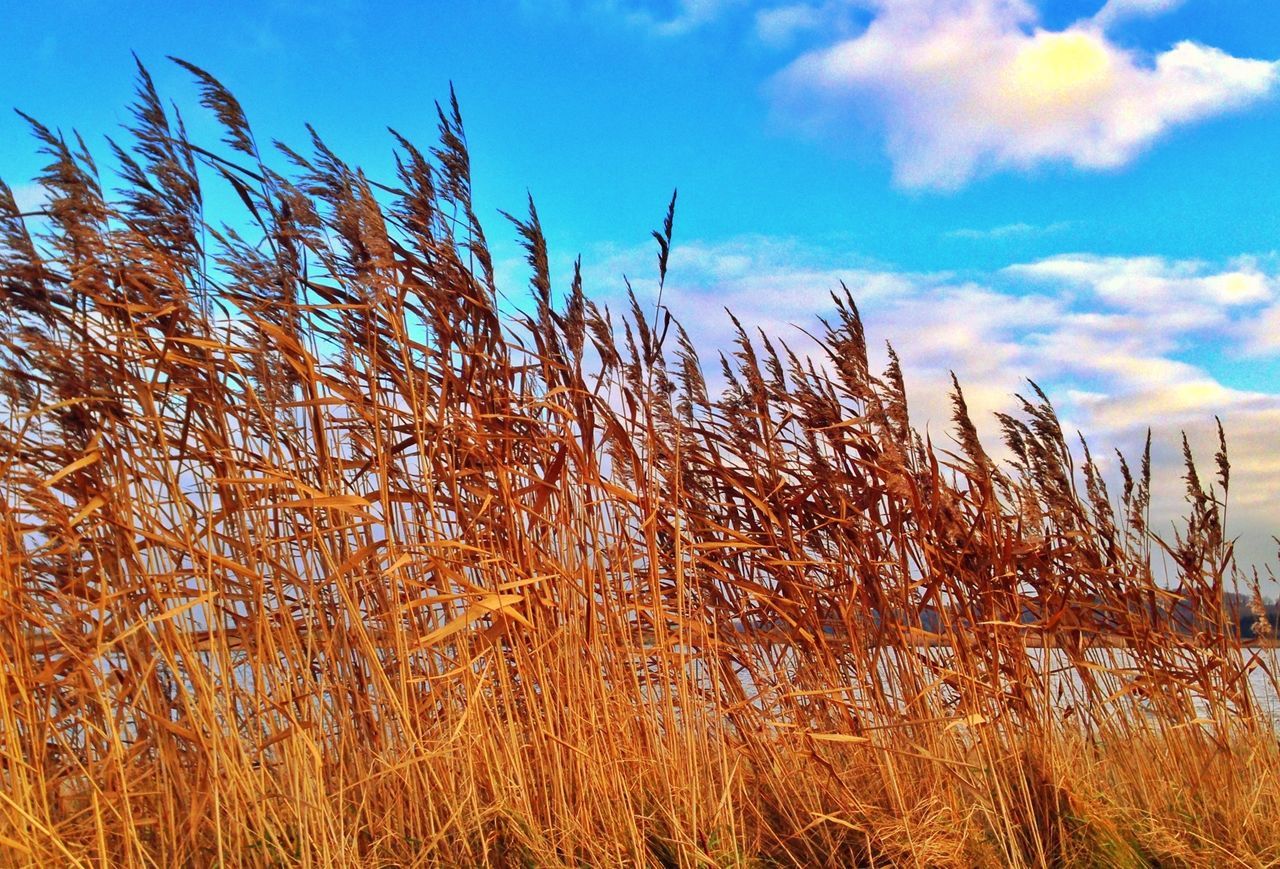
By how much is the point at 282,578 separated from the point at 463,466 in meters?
0.58

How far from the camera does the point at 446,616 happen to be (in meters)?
2.77

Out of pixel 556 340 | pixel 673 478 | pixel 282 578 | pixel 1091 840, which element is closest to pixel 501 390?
pixel 556 340

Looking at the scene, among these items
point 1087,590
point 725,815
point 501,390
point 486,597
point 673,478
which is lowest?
point 725,815

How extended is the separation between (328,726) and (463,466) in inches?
30.8

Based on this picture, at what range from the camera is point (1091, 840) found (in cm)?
311

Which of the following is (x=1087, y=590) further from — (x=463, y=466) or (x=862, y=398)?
(x=463, y=466)

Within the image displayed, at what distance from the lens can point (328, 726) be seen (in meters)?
2.64

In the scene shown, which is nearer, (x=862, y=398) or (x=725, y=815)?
(x=725, y=815)

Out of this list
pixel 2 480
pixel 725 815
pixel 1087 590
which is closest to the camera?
pixel 2 480

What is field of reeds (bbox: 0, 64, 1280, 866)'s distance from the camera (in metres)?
2.53

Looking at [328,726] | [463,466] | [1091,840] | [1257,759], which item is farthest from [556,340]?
[1257,759]

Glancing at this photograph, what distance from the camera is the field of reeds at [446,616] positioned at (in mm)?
2533

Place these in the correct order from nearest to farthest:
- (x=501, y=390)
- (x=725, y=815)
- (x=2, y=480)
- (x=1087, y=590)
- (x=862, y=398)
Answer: (x=2, y=480)
(x=725, y=815)
(x=501, y=390)
(x=862, y=398)
(x=1087, y=590)

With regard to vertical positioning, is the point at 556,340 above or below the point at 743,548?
above
